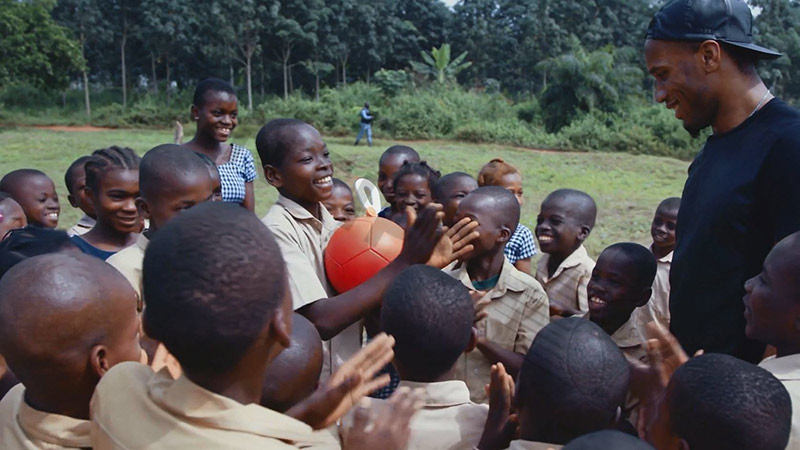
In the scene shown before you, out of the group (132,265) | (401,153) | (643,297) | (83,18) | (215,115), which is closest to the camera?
(132,265)

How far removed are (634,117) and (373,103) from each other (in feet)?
33.9

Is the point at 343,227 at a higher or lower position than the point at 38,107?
higher

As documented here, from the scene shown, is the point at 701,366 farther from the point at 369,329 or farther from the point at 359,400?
the point at 369,329

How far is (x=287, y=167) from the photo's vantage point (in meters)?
2.85

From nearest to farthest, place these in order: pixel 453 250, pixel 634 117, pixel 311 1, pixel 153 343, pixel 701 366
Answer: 1. pixel 701 366
2. pixel 153 343
3. pixel 453 250
4. pixel 634 117
5. pixel 311 1

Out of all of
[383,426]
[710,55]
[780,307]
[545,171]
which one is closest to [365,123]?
[545,171]

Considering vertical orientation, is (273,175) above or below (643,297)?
above

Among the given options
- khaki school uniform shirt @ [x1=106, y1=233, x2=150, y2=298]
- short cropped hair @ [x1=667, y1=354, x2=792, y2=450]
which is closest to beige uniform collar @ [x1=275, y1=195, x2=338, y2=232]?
khaki school uniform shirt @ [x1=106, y1=233, x2=150, y2=298]

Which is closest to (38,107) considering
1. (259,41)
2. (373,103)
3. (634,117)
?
(259,41)

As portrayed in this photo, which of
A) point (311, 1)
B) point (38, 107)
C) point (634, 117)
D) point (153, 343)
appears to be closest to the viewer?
point (153, 343)

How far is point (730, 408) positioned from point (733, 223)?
777 millimetres

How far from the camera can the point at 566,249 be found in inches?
157

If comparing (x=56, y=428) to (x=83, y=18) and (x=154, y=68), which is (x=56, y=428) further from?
(x=154, y=68)

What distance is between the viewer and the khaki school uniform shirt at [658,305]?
333cm
